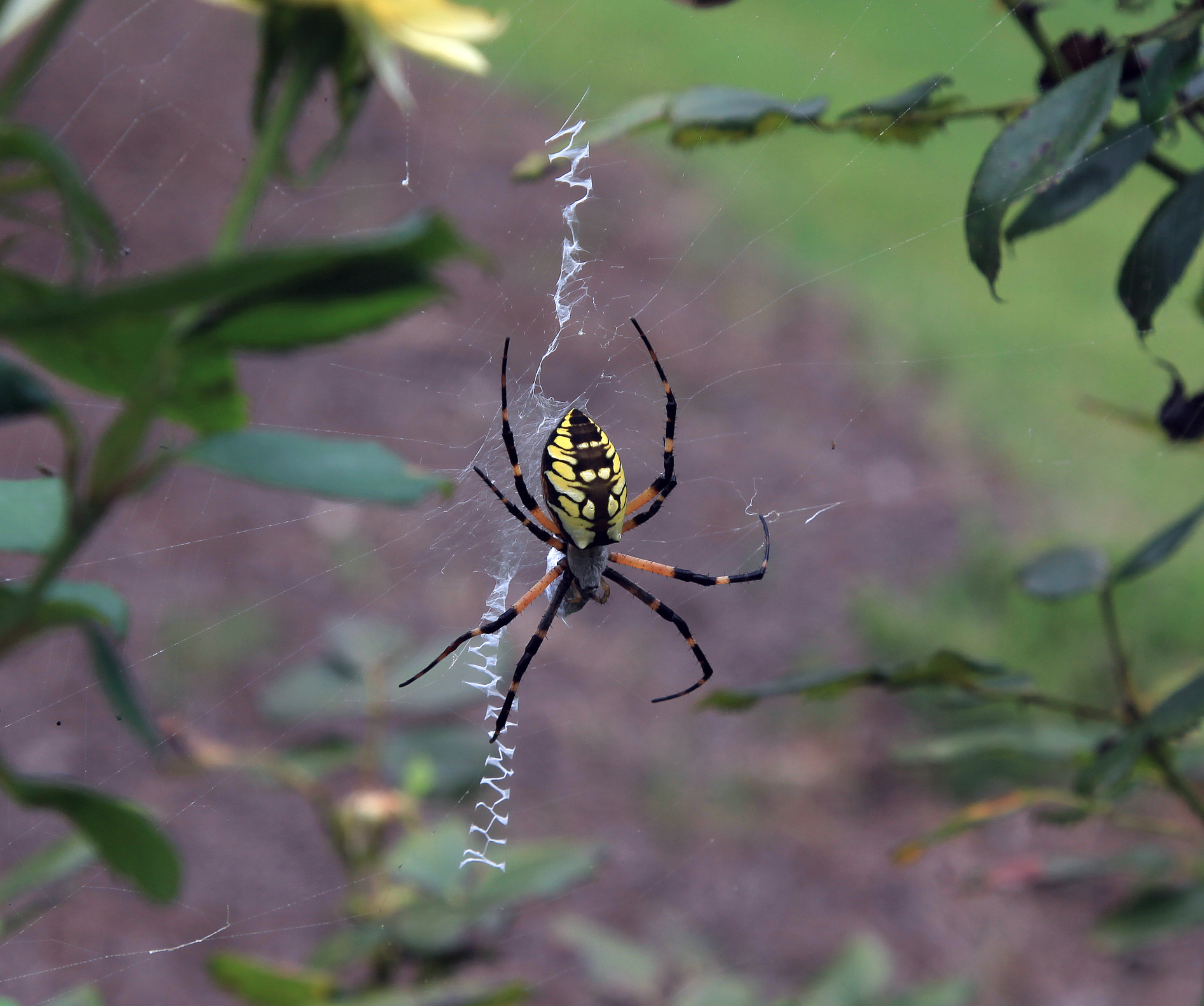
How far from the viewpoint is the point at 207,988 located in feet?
8.83

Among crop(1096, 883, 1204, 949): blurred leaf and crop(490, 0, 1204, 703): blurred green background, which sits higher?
crop(490, 0, 1204, 703): blurred green background

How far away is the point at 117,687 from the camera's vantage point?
451 mm

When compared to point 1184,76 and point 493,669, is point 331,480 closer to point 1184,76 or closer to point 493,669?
point 1184,76

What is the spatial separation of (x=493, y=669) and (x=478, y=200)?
3.56 meters

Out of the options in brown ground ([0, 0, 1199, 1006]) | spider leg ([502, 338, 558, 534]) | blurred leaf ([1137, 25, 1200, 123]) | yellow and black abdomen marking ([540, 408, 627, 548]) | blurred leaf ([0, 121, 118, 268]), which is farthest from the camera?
brown ground ([0, 0, 1199, 1006])

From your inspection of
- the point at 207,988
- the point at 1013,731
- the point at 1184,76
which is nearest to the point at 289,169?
the point at 1184,76

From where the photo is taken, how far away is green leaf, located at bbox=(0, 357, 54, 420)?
0.42 m

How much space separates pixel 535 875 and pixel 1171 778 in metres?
0.92

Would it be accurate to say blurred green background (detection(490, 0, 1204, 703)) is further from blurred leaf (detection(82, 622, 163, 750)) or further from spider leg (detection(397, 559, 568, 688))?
blurred leaf (detection(82, 622, 163, 750))

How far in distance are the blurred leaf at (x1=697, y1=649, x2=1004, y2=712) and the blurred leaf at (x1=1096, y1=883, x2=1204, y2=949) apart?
1.83 feet

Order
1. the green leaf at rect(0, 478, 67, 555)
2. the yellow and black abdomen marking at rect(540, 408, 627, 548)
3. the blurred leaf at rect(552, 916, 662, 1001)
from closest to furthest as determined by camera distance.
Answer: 1. the green leaf at rect(0, 478, 67, 555)
2. the blurred leaf at rect(552, 916, 662, 1001)
3. the yellow and black abdomen marking at rect(540, 408, 627, 548)

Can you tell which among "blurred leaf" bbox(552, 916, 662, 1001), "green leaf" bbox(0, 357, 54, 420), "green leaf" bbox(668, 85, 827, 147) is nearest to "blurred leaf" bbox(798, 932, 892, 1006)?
"blurred leaf" bbox(552, 916, 662, 1001)

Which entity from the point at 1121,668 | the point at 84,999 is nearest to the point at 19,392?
the point at 84,999

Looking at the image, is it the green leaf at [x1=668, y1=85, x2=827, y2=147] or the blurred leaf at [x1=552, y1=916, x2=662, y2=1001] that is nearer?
the green leaf at [x1=668, y1=85, x2=827, y2=147]
